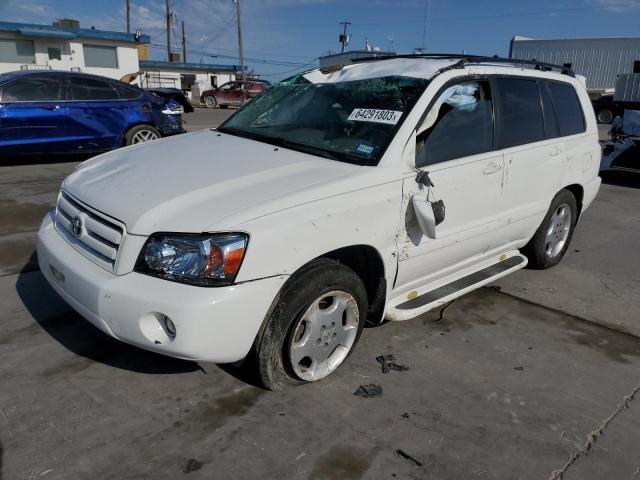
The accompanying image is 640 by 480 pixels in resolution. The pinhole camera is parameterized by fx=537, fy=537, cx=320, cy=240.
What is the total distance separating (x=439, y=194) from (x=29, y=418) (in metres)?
2.50

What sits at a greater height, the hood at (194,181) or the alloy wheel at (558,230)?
the hood at (194,181)

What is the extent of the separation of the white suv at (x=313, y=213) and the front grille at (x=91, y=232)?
0.04 ft

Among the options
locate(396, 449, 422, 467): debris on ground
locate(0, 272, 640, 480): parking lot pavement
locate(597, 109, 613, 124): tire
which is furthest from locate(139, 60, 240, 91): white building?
locate(396, 449, 422, 467): debris on ground

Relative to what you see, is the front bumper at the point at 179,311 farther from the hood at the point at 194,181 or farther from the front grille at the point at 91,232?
the hood at the point at 194,181

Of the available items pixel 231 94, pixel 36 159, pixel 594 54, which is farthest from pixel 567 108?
pixel 594 54

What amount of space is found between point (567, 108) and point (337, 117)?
2386 millimetres

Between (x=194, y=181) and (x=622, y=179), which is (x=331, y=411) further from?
(x=622, y=179)

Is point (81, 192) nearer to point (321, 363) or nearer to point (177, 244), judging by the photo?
point (177, 244)

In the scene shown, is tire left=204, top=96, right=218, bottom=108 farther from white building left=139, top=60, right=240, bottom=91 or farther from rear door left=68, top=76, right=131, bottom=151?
rear door left=68, top=76, right=131, bottom=151

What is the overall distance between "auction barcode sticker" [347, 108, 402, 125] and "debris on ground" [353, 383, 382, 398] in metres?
1.51

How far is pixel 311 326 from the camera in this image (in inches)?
111

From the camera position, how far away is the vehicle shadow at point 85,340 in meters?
3.08

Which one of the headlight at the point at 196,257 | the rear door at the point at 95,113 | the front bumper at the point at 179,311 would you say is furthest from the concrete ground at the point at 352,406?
the rear door at the point at 95,113

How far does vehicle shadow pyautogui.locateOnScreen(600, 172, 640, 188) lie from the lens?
32.0 feet
